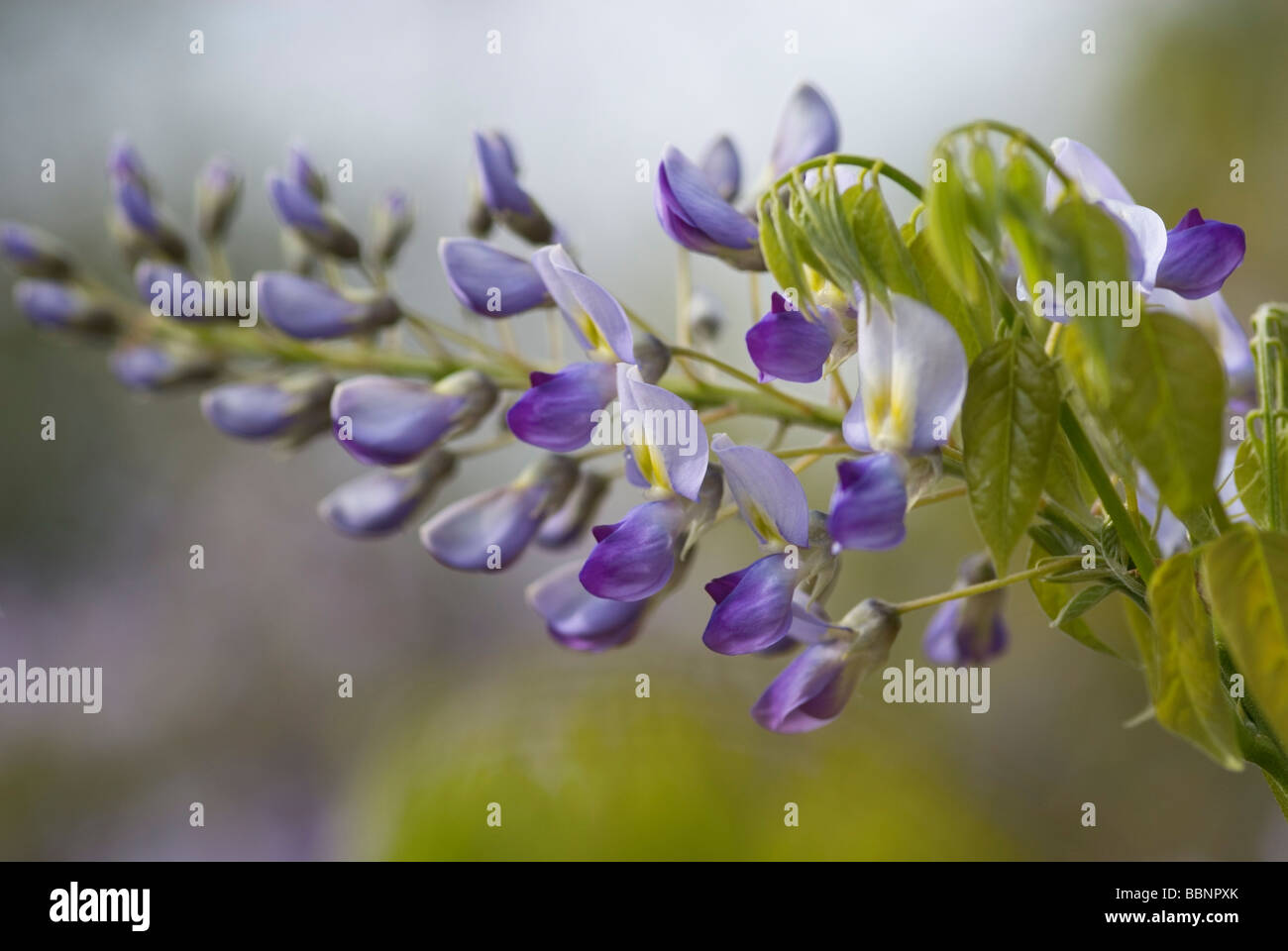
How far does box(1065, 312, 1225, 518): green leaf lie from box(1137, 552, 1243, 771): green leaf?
0.04 meters

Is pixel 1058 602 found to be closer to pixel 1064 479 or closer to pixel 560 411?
pixel 1064 479

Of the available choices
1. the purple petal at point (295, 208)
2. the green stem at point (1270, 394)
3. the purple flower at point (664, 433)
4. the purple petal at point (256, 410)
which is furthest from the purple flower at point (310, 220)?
the green stem at point (1270, 394)

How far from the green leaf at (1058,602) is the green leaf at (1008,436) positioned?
9 centimetres

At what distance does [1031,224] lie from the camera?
0.31 metres

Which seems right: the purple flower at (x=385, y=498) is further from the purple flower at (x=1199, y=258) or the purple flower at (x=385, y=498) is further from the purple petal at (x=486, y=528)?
the purple flower at (x=1199, y=258)

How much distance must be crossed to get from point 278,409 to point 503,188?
204 mm

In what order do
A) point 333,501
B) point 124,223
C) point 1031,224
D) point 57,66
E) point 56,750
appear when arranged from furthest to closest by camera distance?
1. point 57,66
2. point 56,750
3. point 124,223
4. point 333,501
5. point 1031,224

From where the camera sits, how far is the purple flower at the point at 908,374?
37 cm

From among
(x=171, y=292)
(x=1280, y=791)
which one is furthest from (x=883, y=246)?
(x=171, y=292)

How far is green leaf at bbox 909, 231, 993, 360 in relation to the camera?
380 millimetres

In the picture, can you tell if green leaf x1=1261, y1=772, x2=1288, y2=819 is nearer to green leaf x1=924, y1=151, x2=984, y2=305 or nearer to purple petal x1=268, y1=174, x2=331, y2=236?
green leaf x1=924, y1=151, x2=984, y2=305

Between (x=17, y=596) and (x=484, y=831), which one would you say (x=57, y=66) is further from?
(x=484, y=831)

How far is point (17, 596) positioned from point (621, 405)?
248 cm

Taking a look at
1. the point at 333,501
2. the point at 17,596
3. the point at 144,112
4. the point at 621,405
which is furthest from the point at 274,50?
the point at 621,405
